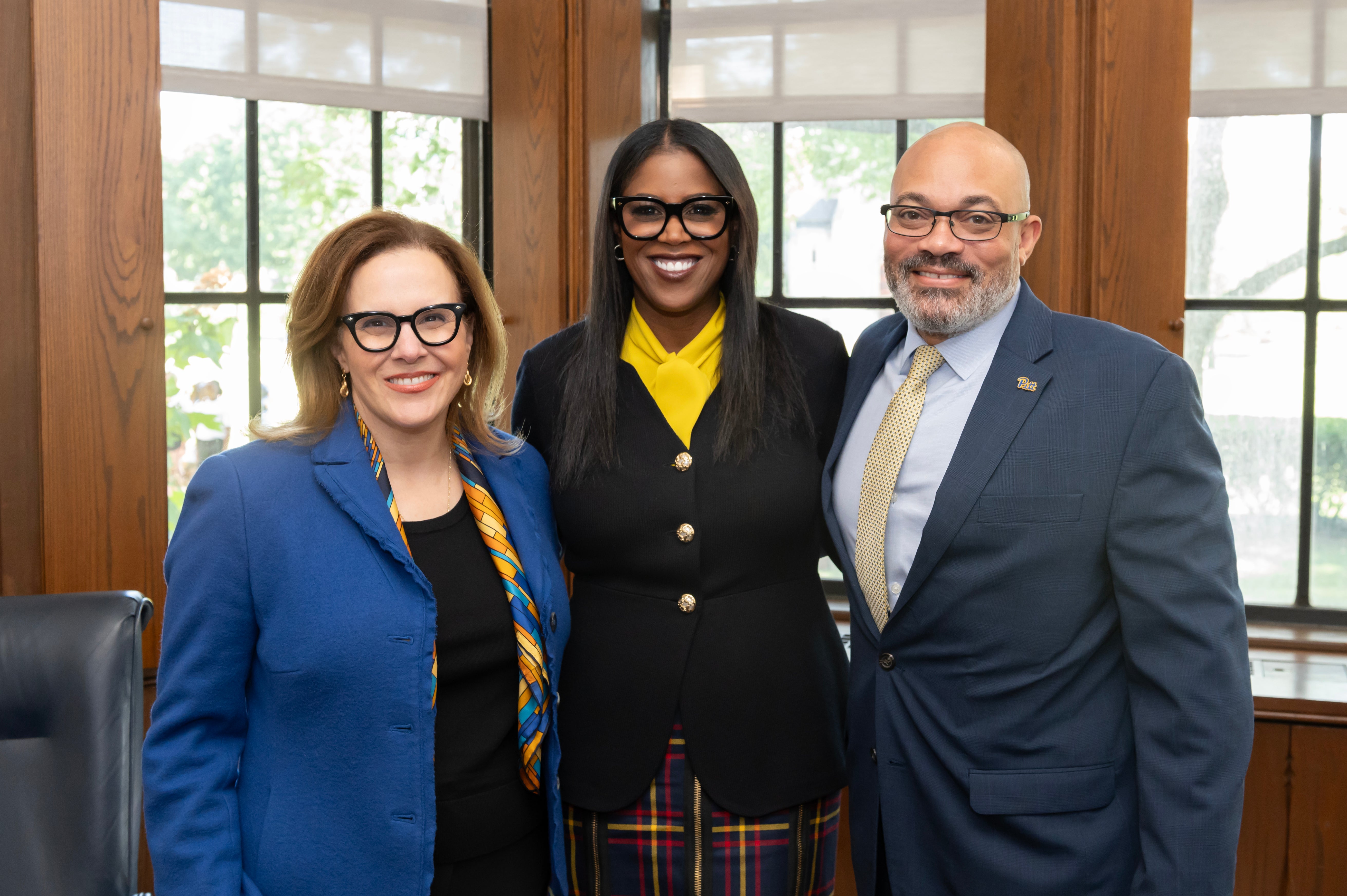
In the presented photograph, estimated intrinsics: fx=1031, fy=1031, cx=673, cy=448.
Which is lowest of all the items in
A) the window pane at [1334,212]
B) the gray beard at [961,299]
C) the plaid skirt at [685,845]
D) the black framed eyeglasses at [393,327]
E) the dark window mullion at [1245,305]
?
the plaid skirt at [685,845]

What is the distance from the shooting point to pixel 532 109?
2.70 m

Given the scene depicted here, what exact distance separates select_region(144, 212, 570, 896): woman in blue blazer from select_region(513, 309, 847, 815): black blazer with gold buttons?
0.49ft

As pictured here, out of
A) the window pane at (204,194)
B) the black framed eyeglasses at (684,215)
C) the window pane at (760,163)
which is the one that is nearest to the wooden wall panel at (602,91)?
the window pane at (760,163)

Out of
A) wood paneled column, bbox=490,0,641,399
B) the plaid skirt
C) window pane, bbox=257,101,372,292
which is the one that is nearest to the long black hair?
the plaid skirt

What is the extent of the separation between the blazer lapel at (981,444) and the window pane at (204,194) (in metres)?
1.98

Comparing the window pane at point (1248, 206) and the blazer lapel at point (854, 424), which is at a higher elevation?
the window pane at point (1248, 206)

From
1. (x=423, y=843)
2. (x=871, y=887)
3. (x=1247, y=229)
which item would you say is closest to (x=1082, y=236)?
(x=1247, y=229)

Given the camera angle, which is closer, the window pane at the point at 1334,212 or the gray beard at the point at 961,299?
the gray beard at the point at 961,299

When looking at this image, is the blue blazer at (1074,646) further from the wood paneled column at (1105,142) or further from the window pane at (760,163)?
the window pane at (760,163)

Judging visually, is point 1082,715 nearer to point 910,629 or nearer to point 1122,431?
Answer: point 910,629

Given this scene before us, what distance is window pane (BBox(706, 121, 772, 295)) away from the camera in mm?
2805

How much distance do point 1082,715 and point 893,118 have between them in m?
1.74

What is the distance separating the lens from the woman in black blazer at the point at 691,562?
1580mm

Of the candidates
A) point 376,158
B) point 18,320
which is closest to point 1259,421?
point 376,158
